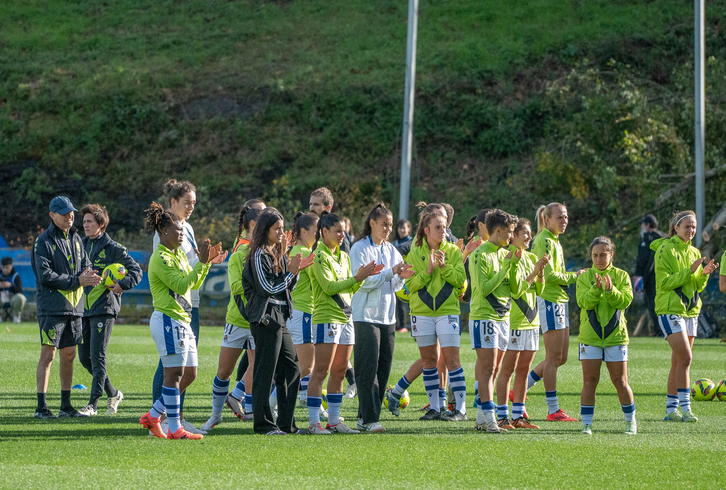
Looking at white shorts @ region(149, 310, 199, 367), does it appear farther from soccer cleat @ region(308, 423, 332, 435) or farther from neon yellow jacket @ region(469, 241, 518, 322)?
neon yellow jacket @ region(469, 241, 518, 322)

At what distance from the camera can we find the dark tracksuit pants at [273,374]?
286 inches

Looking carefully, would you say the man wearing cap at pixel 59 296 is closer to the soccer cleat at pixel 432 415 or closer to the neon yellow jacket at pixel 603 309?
the soccer cleat at pixel 432 415

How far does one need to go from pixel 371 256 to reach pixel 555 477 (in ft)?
9.41

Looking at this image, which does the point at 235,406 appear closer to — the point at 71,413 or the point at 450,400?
the point at 71,413

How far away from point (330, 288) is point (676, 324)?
12.3 ft

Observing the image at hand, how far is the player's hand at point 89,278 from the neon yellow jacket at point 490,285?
3694mm

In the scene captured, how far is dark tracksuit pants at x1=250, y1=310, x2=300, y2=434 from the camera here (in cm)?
727

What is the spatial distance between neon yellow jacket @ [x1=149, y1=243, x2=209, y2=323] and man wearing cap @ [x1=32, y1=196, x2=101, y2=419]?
54.8 inches

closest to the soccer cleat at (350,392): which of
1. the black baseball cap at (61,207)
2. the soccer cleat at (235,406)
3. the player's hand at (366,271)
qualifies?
the soccer cleat at (235,406)

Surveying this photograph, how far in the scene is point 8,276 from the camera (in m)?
22.1

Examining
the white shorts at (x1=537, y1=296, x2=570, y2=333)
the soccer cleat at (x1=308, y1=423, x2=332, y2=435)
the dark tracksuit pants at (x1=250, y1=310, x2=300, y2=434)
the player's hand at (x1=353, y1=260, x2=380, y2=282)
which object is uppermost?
the player's hand at (x1=353, y1=260, x2=380, y2=282)

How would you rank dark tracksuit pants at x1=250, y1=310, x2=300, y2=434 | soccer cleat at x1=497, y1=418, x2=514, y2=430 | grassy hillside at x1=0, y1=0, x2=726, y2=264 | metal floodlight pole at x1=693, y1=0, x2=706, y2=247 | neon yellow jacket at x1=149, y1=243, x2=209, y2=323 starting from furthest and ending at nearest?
1. grassy hillside at x1=0, y1=0, x2=726, y2=264
2. metal floodlight pole at x1=693, y1=0, x2=706, y2=247
3. soccer cleat at x1=497, y1=418, x2=514, y2=430
4. dark tracksuit pants at x1=250, y1=310, x2=300, y2=434
5. neon yellow jacket at x1=149, y1=243, x2=209, y2=323

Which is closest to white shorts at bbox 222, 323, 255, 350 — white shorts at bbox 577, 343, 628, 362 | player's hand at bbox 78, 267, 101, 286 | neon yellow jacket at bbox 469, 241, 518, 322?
player's hand at bbox 78, 267, 101, 286

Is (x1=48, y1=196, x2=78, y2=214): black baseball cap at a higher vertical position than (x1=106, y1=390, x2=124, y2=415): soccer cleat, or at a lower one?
higher
